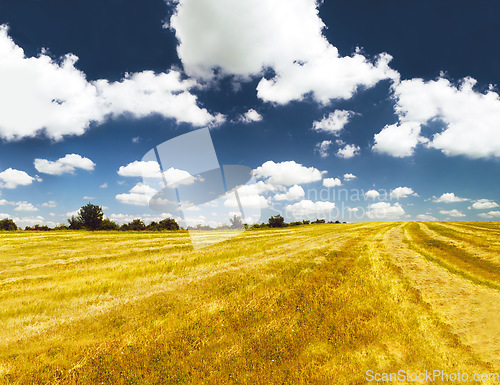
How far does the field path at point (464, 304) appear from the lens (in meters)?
7.38

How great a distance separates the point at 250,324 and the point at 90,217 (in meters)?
90.4

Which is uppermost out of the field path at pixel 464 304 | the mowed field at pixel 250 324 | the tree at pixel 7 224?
the tree at pixel 7 224

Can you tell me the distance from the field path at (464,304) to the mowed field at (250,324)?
0.05 meters

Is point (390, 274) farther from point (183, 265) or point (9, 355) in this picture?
point (9, 355)

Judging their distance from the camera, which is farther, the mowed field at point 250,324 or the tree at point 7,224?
the tree at point 7,224

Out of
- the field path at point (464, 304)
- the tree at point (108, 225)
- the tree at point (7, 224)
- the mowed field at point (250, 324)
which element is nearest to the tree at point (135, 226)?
the tree at point (108, 225)

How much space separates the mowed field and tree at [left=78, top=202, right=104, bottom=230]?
73.7 meters

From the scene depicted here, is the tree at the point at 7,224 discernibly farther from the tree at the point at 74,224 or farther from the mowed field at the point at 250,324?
the mowed field at the point at 250,324

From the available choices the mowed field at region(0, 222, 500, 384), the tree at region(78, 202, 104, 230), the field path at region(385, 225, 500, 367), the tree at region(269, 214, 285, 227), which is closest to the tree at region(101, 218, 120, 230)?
the tree at region(78, 202, 104, 230)

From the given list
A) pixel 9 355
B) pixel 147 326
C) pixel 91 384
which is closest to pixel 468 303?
pixel 147 326

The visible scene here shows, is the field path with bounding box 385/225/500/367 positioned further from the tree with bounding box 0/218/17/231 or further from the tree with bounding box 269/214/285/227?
the tree with bounding box 0/218/17/231

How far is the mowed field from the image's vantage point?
20.7ft

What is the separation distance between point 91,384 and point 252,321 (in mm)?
5091

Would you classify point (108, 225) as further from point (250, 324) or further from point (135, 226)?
point (250, 324)
